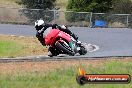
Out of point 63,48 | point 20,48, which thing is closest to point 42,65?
point 63,48

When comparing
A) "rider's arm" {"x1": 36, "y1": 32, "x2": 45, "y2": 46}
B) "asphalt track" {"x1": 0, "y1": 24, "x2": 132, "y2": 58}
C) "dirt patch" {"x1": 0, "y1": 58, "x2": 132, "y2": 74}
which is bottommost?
"asphalt track" {"x1": 0, "y1": 24, "x2": 132, "y2": 58}

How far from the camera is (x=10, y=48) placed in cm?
2772

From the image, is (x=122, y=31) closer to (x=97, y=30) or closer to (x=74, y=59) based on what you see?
(x=97, y=30)

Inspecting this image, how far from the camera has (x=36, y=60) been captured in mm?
20062

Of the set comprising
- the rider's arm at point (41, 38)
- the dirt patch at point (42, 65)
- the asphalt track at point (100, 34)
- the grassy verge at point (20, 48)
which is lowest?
the asphalt track at point (100, 34)

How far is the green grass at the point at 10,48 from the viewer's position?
25.7 meters

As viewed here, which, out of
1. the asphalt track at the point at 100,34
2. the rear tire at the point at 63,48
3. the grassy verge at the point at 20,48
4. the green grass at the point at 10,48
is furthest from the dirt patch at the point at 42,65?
the asphalt track at the point at 100,34

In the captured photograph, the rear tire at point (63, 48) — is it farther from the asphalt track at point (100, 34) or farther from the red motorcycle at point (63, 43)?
the asphalt track at point (100, 34)

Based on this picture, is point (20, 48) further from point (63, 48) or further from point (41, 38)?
point (41, 38)

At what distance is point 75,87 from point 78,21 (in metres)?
34.4

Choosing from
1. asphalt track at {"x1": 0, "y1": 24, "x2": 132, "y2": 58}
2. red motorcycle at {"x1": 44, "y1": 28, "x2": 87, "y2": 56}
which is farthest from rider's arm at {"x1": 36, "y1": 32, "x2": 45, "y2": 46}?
asphalt track at {"x1": 0, "y1": 24, "x2": 132, "y2": 58}

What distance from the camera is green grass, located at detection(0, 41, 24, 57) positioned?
84.2 feet

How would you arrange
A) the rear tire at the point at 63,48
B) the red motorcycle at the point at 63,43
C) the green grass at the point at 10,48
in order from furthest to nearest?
the green grass at the point at 10,48
the rear tire at the point at 63,48
the red motorcycle at the point at 63,43

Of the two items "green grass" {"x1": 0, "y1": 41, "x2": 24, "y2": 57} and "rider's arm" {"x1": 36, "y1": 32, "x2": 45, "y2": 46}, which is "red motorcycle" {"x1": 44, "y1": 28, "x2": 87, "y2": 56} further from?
"green grass" {"x1": 0, "y1": 41, "x2": 24, "y2": 57}
